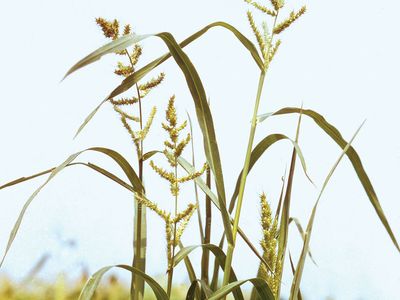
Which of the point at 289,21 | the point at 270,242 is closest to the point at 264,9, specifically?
the point at 289,21

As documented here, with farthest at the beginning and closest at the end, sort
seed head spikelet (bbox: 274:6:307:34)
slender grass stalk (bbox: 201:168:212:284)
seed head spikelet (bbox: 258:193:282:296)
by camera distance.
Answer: slender grass stalk (bbox: 201:168:212:284) < seed head spikelet (bbox: 274:6:307:34) < seed head spikelet (bbox: 258:193:282:296)

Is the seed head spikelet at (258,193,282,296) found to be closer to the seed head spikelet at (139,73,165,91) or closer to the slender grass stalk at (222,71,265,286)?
the slender grass stalk at (222,71,265,286)

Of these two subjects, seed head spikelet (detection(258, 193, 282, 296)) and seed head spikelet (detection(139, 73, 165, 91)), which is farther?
seed head spikelet (detection(139, 73, 165, 91))

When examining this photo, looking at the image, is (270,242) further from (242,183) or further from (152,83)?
(152,83)

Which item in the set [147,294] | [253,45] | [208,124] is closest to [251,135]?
[208,124]

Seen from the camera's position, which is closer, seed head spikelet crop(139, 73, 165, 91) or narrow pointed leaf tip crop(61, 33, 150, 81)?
narrow pointed leaf tip crop(61, 33, 150, 81)

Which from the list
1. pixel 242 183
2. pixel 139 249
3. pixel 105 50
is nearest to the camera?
pixel 105 50

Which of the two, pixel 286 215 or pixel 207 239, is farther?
pixel 207 239

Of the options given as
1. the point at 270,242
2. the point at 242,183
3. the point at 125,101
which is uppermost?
the point at 125,101

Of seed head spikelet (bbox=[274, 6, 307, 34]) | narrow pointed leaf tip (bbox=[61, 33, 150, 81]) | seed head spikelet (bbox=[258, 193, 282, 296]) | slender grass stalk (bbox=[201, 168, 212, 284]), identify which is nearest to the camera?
narrow pointed leaf tip (bbox=[61, 33, 150, 81])

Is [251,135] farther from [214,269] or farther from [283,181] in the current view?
[214,269]

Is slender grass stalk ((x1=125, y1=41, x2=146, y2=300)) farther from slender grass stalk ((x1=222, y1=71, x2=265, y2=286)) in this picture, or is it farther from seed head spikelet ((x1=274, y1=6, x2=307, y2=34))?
seed head spikelet ((x1=274, y1=6, x2=307, y2=34))

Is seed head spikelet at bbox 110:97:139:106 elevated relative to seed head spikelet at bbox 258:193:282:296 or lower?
elevated

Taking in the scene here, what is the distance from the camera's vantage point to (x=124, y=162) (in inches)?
51.1
